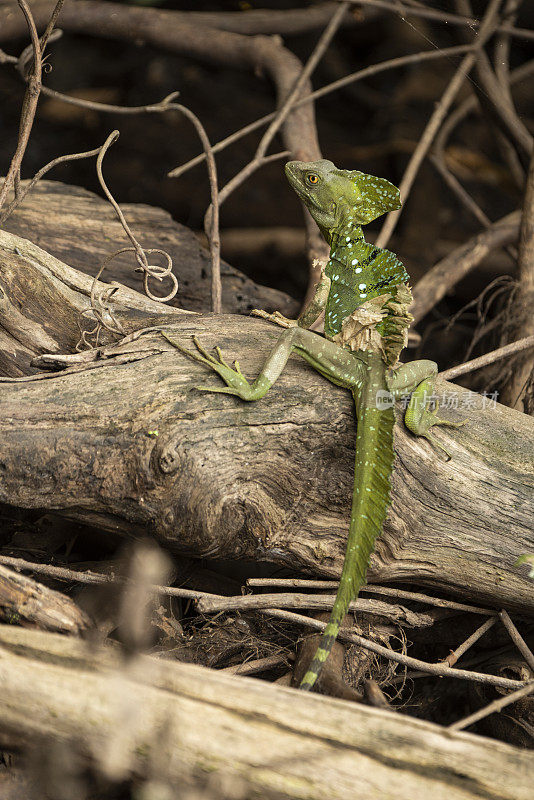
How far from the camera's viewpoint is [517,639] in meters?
2.12

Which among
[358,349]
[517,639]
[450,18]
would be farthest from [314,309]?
A: [517,639]

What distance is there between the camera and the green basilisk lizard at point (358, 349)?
196 centimetres

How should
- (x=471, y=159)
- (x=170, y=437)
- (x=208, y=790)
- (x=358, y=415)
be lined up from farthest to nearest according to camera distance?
(x=471, y=159), (x=358, y=415), (x=170, y=437), (x=208, y=790)

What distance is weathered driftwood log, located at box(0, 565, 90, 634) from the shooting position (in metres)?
1.65

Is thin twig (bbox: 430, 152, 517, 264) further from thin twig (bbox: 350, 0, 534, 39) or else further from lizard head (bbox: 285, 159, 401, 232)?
lizard head (bbox: 285, 159, 401, 232)

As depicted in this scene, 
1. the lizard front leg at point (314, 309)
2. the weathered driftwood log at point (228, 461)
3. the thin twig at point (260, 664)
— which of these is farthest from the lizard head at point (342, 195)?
the thin twig at point (260, 664)

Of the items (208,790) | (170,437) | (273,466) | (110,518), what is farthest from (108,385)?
(208,790)

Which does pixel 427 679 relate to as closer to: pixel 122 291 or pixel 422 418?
pixel 422 418

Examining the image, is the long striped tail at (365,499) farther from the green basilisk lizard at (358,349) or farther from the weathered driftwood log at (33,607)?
the weathered driftwood log at (33,607)

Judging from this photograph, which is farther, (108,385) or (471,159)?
(471,159)

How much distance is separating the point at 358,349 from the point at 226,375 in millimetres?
495

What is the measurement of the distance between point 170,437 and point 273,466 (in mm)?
345

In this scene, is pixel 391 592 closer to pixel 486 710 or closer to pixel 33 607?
pixel 486 710

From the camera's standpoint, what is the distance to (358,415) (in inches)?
82.5
